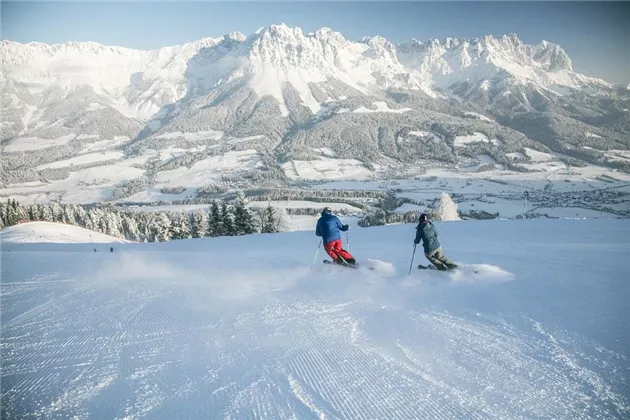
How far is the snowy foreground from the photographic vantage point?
15.4 feet

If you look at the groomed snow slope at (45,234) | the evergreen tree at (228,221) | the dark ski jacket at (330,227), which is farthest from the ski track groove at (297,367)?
the groomed snow slope at (45,234)

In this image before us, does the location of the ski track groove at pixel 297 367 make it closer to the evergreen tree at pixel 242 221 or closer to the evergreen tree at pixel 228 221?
the evergreen tree at pixel 242 221

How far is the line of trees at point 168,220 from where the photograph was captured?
130 ft

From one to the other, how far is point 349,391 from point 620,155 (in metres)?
236

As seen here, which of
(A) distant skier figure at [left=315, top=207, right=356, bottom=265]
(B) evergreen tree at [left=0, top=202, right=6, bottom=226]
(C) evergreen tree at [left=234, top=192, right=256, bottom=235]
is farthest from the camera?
(B) evergreen tree at [left=0, top=202, right=6, bottom=226]

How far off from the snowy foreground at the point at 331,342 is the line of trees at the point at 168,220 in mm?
27926

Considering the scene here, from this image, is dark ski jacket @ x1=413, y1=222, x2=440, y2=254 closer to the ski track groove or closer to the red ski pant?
the red ski pant

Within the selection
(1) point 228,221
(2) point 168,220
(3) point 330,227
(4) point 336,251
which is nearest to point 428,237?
(4) point 336,251

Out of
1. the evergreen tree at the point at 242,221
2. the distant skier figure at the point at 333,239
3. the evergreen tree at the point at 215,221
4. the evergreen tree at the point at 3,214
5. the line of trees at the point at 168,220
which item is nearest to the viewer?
the distant skier figure at the point at 333,239

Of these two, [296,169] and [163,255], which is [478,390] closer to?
[163,255]

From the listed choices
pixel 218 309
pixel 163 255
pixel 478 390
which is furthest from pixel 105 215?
pixel 478 390

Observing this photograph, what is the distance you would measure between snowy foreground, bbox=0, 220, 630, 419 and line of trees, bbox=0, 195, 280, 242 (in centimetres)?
2793

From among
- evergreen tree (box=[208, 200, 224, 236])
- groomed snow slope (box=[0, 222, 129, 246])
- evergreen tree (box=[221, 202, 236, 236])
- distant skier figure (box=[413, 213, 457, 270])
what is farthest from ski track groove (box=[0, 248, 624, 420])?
groomed snow slope (box=[0, 222, 129, 246])

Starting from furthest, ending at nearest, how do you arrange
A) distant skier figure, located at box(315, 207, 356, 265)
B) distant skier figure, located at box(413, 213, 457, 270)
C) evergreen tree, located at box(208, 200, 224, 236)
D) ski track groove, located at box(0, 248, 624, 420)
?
1. evergreen tree, located at box(208, 200, 224, 236)
2. distant skier figure, located at box(315, 207, 356, 265)
3. distant skier figure, located at box(413, 213, 457, 270)
4. ski track groove, located at box(0, 248, 624, 420)
